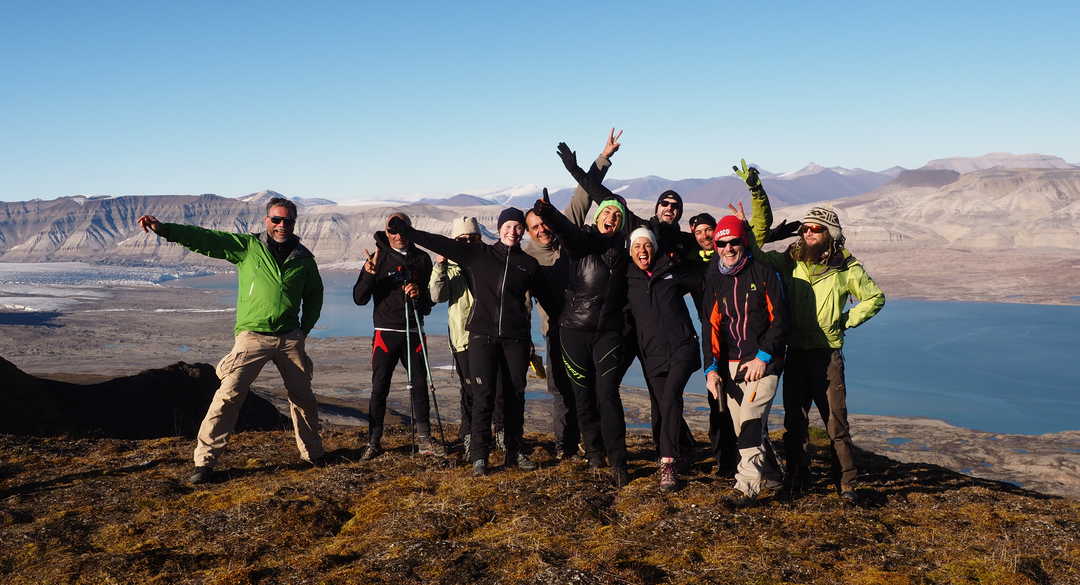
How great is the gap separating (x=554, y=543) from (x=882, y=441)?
3426 cm

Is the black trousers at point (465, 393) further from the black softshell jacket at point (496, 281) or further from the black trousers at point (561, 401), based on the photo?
the black softshell jacket at point (496, 281)

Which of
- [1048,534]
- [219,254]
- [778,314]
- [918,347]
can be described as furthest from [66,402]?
[918,347]

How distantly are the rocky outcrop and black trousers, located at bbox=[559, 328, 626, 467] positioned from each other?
25.8ft

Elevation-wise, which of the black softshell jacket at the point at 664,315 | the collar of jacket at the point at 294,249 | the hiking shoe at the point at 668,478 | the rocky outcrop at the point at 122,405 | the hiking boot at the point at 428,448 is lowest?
the rocky outcrop at the point at 122,405

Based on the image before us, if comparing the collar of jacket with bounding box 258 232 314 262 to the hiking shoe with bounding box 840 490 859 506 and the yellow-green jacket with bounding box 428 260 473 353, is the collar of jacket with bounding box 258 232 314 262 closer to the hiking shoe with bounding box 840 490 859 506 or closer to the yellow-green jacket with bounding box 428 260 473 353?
the yellow-green jacket with bounding box 428 260 473 353

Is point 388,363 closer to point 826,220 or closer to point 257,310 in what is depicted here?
point 257,310

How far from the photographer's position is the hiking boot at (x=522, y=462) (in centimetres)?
667

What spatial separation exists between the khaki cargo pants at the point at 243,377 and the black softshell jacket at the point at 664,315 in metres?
2.85

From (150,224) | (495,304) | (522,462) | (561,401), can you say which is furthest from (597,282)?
(150,224)

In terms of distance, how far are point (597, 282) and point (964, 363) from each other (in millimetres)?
67237

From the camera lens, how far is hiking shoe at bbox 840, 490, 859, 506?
18.9 feet

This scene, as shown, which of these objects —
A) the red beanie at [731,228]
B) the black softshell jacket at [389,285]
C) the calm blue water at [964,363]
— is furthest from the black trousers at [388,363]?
the calm blue water at [964,363]

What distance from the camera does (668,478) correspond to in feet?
19.3

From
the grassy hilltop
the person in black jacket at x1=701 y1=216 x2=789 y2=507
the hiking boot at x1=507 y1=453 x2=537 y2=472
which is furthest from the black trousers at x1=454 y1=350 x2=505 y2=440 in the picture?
the person in black jacket at x1=701 y1=216 x2=789 y2=507
